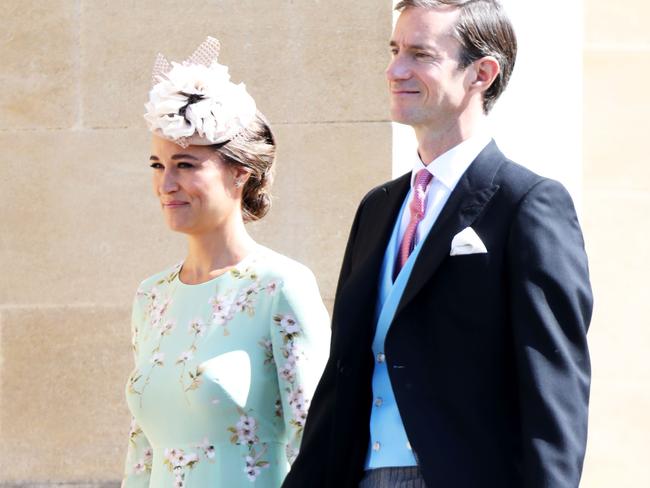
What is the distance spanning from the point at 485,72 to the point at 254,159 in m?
1.02

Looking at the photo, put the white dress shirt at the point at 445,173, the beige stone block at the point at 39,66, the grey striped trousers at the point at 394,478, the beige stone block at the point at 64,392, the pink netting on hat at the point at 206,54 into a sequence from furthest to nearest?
the beige stone block at the point at 39,66 < the beige stone block at the point at 64,392 < the pink netting on hat at the point at 206,54 < the white dress shirt at the point at 445,173 < the grey striped trousers at the point at 394,478

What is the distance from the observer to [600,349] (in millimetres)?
5730

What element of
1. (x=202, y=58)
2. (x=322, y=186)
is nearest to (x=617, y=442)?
(x=322, y=186)

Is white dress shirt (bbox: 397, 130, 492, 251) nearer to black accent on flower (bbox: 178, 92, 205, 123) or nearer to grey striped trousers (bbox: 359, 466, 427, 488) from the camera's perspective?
grey striped trousers (bbox: 359, 466, 427, 488)

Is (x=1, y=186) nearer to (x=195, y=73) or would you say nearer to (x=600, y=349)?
(x=195, y=73)

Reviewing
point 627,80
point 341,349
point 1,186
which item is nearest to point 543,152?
point 627,80

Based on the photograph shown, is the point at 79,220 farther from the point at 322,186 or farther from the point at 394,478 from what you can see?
the point at 394,478

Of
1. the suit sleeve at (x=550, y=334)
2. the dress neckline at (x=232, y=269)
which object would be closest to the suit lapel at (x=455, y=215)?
the suit sleeve at (x=550, y=334)

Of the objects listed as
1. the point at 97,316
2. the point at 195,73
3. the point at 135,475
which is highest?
the point at 195,73

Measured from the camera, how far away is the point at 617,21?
593 centimetres

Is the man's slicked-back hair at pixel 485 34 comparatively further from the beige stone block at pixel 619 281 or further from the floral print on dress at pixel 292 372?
the beige stone block at pixel 619 281

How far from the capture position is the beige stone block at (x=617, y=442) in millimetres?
5691

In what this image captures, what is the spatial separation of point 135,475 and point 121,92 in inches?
60.9

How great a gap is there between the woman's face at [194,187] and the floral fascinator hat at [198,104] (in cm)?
4
